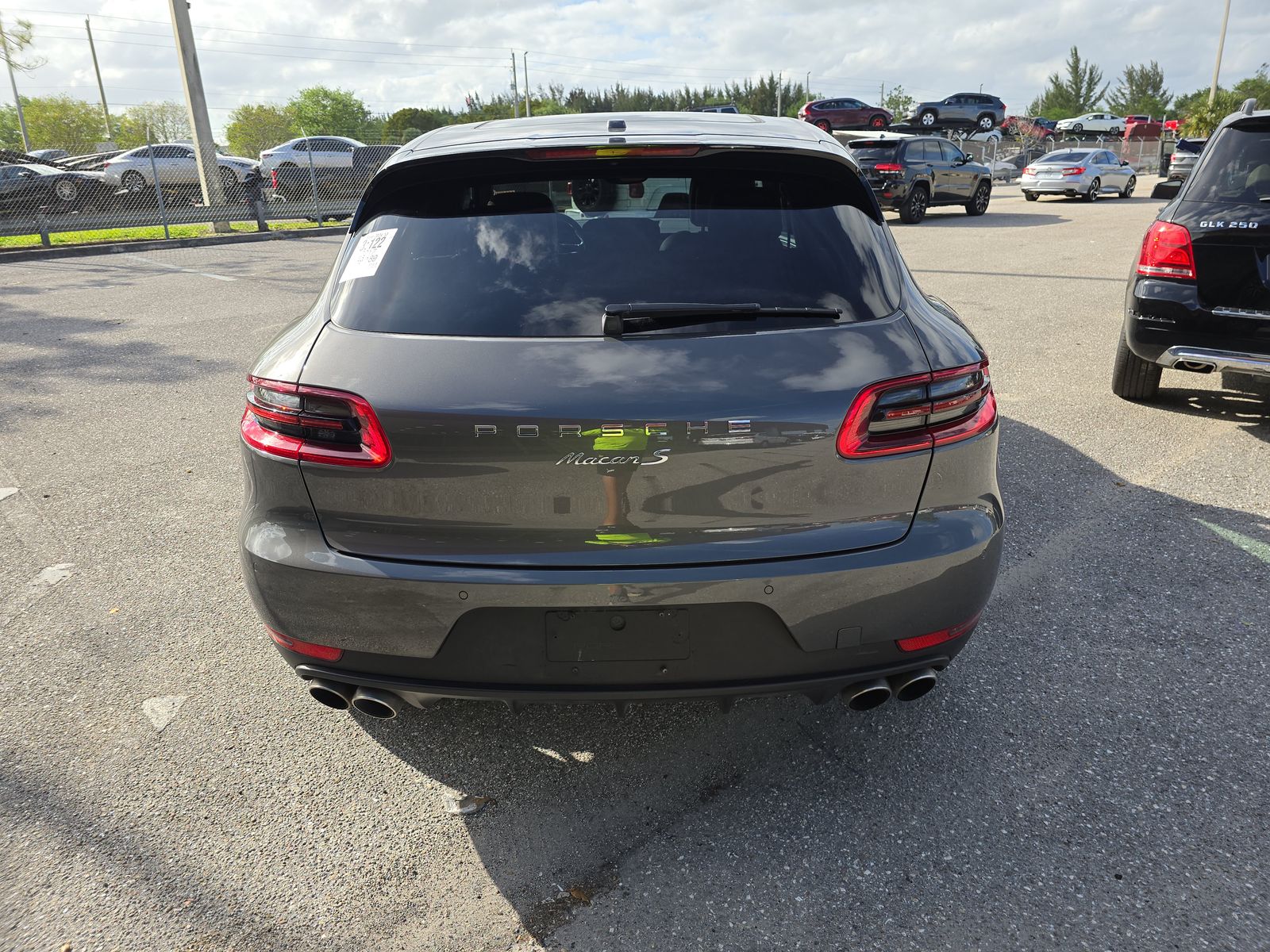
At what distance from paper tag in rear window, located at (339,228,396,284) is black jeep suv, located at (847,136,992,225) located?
59.7ft

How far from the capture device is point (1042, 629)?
11.2 feet

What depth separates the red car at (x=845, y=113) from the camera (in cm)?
3388

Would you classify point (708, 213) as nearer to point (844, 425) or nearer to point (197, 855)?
point (844, 425)

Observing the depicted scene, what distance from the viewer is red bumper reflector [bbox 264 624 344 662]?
229 cm

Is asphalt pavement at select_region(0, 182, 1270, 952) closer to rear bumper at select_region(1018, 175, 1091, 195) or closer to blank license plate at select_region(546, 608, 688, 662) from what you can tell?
blank license plate at select_region(546, 608, 688, 662)

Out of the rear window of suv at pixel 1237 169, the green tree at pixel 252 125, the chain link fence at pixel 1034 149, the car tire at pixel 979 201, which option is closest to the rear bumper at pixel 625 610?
the rear window of suv at pixel 1237 169

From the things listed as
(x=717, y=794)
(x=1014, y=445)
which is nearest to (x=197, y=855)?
(x=717, y=794)

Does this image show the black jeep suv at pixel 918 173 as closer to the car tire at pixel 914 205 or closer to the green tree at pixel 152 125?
the car tire at pixel 914 205

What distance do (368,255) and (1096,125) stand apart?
220 feet

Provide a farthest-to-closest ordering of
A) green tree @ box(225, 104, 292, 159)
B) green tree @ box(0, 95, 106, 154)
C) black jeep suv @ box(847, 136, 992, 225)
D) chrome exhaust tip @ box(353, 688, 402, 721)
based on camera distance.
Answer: green tree @ box(225, 104, 292, 159) < green tree @ box(0, 95, 106, 154) < black jeep suv @ box(847, 136, 992, 225) < chrome exhaust tip @ box(353, 688, 402, 721)

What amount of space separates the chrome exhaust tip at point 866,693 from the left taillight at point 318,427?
4.15ft

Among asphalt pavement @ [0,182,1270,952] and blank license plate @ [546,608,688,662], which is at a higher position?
blank license plate @ [546,608,688,662]

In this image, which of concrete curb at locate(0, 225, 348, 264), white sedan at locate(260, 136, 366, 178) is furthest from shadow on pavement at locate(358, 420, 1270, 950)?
white sedan at locate(260, 136, 366, 178)

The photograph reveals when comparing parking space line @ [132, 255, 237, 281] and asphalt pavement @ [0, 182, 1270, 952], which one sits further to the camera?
parking space line @ [132, 255, 237, 281]
